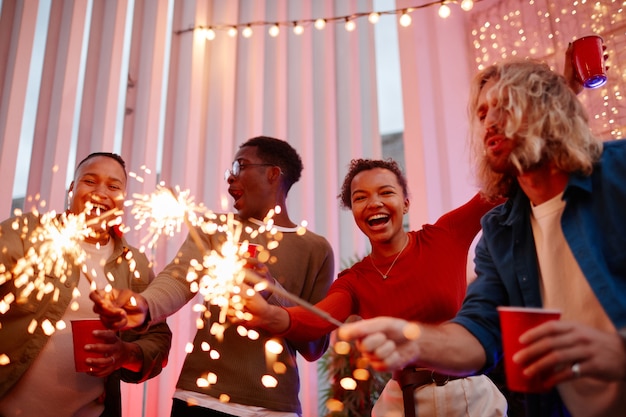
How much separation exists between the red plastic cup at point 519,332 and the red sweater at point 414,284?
68 cm

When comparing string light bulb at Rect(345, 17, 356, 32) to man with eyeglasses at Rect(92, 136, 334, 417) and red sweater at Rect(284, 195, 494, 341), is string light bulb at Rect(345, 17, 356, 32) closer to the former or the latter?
man with eyeglasses at Rect(92, 136, 334, 417)

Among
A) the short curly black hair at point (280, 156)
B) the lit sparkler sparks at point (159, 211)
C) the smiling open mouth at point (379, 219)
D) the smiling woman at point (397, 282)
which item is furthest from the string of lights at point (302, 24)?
the smiling open mouth at point (379, 219)

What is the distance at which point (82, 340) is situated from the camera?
166 centimetres

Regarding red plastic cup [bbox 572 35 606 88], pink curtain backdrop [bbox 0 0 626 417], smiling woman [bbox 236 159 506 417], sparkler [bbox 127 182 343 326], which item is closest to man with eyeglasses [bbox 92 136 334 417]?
sparkler [bbox 127 182 343 326]

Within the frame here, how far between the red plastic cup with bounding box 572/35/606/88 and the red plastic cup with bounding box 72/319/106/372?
184cm

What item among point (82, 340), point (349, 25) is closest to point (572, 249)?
point (82, 340)

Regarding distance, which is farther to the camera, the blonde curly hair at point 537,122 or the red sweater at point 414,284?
the red sweater at point 414,284

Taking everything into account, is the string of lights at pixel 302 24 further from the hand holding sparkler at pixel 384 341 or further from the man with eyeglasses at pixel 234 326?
the hand holding sparkler at pixel 384 341

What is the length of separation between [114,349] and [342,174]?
224 cm

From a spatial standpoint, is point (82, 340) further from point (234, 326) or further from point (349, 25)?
point (349, 25)

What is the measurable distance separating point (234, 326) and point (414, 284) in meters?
0.70

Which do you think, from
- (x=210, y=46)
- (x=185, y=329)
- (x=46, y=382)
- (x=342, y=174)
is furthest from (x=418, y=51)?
(x=46, y=382)

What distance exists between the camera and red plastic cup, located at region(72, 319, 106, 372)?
164 centimetres

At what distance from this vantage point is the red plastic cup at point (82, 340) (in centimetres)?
164
